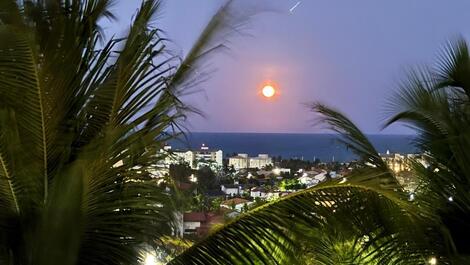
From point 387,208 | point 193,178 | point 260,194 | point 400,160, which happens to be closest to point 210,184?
point 193,178

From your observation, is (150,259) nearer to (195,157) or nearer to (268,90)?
(195,157)

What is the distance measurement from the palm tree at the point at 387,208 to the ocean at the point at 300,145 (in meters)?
0.08

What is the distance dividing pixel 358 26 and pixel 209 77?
3.22 m

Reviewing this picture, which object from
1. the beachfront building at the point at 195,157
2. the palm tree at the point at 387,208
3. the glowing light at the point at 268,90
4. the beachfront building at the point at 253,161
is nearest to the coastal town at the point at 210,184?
the beachfront building at the point at 195,157

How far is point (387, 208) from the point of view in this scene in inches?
87.6

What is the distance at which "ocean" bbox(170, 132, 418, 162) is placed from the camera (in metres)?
3.56

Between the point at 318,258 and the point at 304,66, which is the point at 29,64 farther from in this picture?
the point at 304,66

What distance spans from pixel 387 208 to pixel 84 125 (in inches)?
51.9

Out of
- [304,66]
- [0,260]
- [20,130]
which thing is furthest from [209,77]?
[304,66]

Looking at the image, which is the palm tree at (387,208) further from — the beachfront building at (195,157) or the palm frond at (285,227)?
the beachfront building at (195,157)

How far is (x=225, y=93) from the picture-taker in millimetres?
3031

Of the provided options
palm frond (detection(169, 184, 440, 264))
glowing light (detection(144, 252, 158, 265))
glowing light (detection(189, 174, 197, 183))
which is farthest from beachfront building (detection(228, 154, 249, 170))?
palm frond (detection(169, 184, 440, 264))

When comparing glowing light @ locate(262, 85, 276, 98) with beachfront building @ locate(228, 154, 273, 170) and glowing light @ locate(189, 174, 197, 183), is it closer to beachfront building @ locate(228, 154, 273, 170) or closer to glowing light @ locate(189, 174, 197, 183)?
beachfront building @ locate(228, 154, 273, 170)

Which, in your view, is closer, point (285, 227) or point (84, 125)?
point (285, 227)
